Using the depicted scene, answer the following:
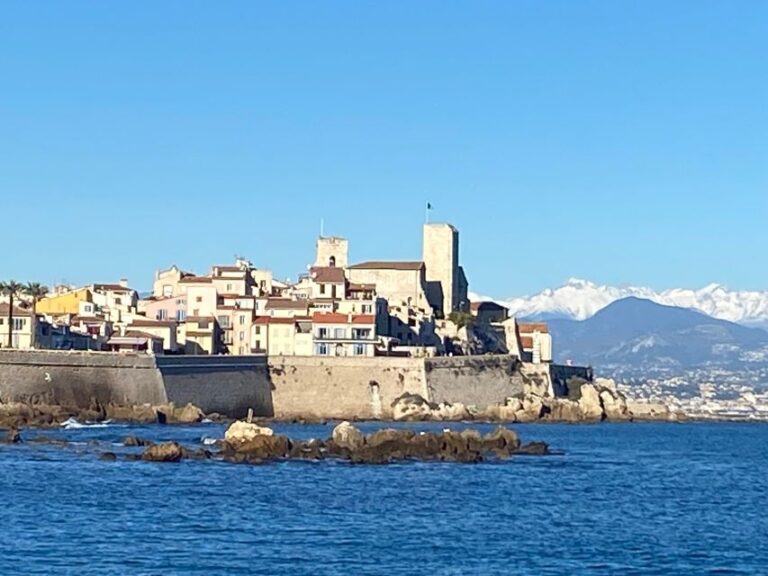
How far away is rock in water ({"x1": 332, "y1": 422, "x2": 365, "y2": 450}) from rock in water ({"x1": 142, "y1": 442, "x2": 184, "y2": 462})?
7.64 metres

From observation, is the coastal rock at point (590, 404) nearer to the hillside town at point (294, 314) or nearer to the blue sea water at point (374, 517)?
the hillside town at point (294, 314)

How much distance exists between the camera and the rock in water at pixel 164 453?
62.9 metres

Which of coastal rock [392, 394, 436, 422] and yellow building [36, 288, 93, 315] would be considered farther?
yellow building [36, 288, 93, 315]

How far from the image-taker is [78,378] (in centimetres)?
8850

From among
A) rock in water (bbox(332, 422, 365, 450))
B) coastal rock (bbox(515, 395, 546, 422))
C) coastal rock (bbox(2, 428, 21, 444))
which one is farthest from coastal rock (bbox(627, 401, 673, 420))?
coastal rock (bbox(2, 428, 21, 444))

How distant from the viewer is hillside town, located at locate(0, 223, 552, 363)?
104 meters

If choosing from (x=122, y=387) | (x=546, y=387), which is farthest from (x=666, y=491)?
(x=546, y=387)

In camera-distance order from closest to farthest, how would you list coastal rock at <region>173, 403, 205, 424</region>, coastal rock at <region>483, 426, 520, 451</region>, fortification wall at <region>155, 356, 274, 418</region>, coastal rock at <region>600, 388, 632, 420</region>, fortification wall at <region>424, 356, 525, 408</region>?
coastal rock at <region>483, 426, 520, 451</region> < coastal rock at <region>173, 403, 205, 424</region> < fortification wall at <region>155, 356, 274, 418</region> < fortification wall at <region>424, 356, 525, 408</region> < coastal rock at <region>600, 388, 632, 420</region>

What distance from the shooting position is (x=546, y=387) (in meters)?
110

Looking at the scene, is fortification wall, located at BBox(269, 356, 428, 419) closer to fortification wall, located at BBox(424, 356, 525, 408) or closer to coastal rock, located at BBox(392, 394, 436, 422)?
coastal rock, located at BBox(392, 394, 436, 422)

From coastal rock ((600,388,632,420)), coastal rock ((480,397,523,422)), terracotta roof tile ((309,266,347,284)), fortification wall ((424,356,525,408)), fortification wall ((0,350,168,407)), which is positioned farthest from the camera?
coastal rock ((600,388,632,420))

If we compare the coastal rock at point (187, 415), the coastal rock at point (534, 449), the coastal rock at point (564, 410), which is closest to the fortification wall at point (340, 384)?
the coastal rock at point (187, 415)

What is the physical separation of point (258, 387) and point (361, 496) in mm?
46062

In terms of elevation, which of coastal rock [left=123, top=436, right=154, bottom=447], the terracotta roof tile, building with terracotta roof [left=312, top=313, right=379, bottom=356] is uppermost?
the terracotta roof tile
